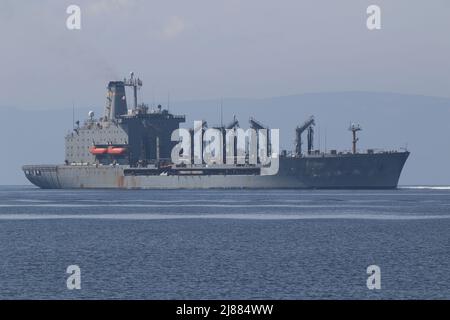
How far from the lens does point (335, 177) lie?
433ft

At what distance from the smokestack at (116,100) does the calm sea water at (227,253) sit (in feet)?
222

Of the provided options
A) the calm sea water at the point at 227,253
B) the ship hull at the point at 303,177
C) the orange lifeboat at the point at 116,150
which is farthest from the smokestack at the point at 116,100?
the calm sea water at the point at 227,253

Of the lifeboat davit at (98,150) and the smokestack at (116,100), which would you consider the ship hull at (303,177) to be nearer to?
the lifeboat davit at (98,150)

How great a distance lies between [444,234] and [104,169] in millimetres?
92187

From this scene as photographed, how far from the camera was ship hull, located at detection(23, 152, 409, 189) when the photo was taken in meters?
130

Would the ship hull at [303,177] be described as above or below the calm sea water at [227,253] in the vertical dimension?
above

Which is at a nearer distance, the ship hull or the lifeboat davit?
the ship hull

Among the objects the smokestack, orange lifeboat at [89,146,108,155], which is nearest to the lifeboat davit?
orange lifeboat at [89,146,108,155]

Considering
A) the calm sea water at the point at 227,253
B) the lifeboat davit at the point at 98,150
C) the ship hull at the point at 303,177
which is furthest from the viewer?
the lifeboat davit at the point at 98,150

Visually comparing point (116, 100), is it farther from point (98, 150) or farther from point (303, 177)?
point (303, 177)

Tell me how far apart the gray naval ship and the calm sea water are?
45.6 metres

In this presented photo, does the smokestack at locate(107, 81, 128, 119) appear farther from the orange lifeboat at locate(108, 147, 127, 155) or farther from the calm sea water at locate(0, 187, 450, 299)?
the calm sea water at locate(0, 187, 450, 299)

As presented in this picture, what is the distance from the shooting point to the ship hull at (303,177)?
130125mm
